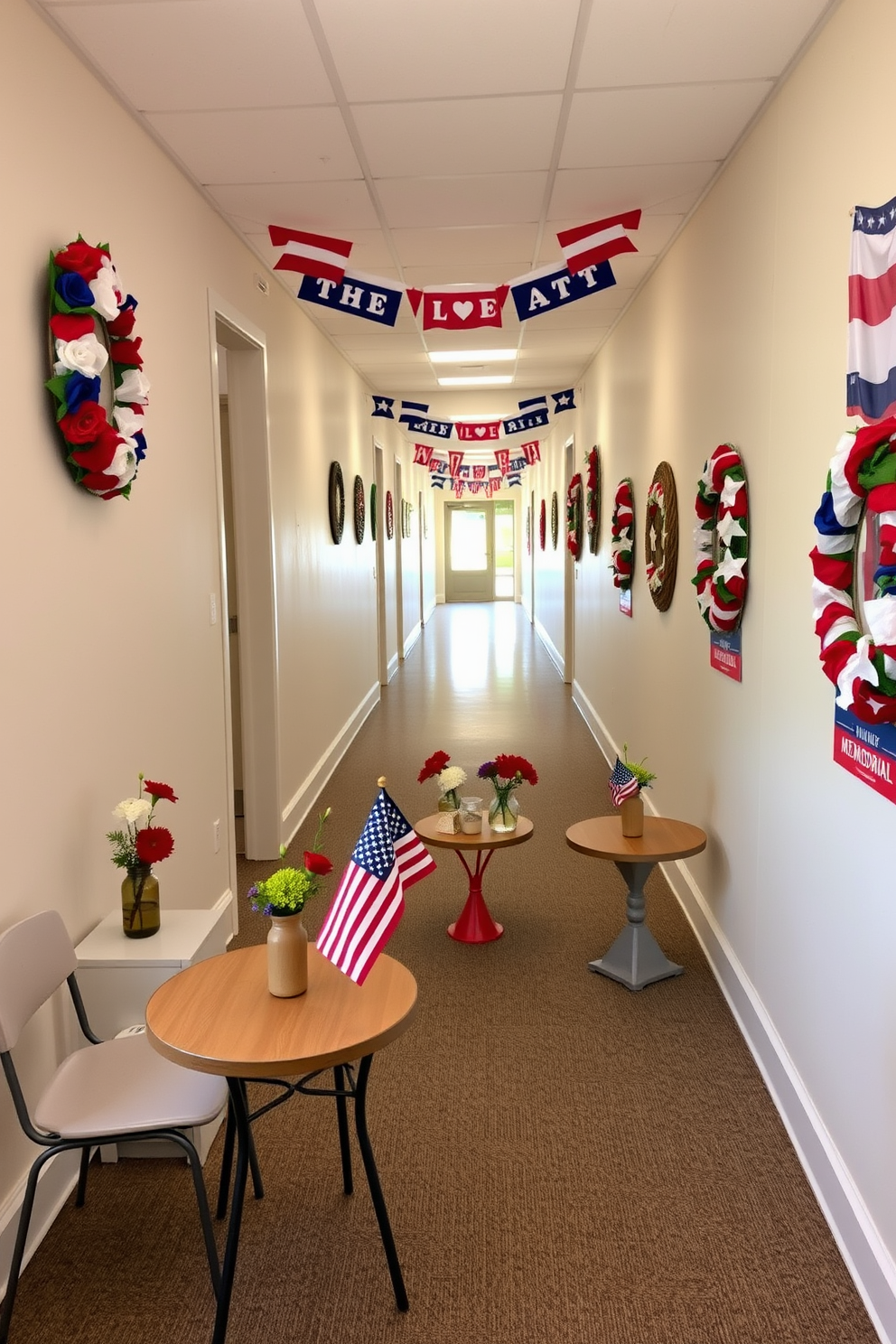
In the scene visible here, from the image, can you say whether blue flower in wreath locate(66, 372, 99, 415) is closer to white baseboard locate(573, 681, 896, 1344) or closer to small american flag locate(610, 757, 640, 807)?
small american flag locate(610, 757, 640, 807)

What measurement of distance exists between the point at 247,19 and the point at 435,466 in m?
10.6

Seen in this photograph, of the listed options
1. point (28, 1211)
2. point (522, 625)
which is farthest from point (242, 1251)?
point (522, 625)

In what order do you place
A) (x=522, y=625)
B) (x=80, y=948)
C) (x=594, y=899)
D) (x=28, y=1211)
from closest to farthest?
(x=28, y=1211), (x=80, y=948), (x=594, y=899), (x=522, y=625)

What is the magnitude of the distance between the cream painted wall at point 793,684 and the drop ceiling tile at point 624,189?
0.38ft

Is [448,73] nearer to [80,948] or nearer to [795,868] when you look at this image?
[795,868]

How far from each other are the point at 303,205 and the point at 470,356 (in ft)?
12.4

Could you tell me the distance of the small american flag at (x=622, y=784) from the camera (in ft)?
12.1

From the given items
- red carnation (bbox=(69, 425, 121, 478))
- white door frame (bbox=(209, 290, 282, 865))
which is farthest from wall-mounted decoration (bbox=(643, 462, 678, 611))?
red carnation (bbox=(69, 425, 121, 478))

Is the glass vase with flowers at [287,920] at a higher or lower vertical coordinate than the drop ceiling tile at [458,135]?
lower

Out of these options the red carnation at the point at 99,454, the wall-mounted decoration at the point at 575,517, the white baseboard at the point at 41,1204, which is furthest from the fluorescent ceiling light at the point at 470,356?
the white baseboard at the point at 41,1204

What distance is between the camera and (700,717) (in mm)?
4055

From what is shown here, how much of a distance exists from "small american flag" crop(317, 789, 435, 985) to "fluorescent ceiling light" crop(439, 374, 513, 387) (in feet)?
23.7

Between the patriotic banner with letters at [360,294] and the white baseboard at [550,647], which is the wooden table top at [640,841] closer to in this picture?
the patriotic banner with letters at [360,294]

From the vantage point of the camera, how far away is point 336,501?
22.9 feet
